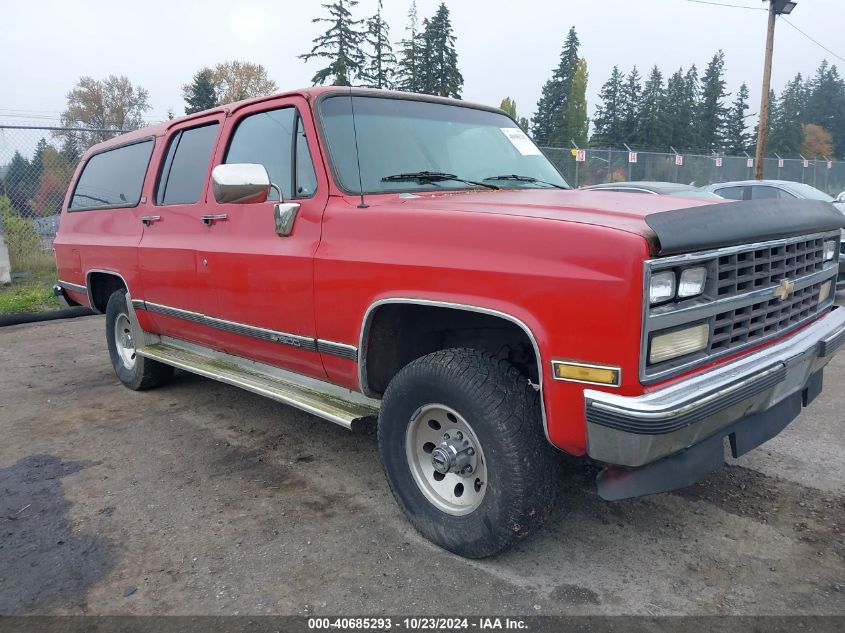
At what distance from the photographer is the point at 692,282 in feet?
7.48

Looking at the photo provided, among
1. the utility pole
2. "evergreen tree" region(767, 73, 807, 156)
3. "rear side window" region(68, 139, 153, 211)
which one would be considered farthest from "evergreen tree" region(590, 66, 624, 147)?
"rear side window" region(68, 139, 153, 211)

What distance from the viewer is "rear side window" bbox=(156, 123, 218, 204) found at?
4145 mm

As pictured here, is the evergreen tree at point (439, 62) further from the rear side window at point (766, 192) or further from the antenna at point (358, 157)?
the antenna at point (358, 157)

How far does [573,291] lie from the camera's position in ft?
7.21

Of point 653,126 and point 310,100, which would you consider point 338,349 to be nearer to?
point 310,100

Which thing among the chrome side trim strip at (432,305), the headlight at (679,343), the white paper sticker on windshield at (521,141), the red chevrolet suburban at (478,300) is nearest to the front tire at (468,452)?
the red chevrolet suburban at (478,300)

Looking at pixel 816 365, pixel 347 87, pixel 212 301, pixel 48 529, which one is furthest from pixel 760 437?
pixel 48 529

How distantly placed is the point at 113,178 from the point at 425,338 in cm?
345

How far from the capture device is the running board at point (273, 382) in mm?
3227

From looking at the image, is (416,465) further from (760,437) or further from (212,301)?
(212,301)

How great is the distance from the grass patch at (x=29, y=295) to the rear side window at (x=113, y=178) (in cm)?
385

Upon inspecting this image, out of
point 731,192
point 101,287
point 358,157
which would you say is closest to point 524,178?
point 358,157

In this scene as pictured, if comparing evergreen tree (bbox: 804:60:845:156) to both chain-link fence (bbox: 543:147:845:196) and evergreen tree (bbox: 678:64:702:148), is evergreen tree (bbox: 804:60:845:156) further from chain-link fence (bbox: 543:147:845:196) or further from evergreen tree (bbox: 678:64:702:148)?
chain-link fence (bbox: 543:147:845:196)

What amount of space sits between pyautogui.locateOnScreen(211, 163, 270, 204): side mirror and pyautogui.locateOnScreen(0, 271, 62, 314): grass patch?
714 cm
